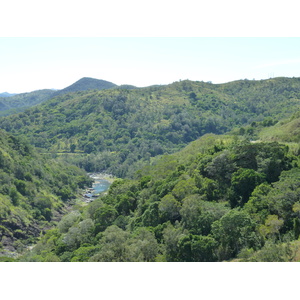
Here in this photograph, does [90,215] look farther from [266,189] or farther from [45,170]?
[45,170]

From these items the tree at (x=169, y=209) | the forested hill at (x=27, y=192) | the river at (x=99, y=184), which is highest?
the tree at (x=169, y=209)

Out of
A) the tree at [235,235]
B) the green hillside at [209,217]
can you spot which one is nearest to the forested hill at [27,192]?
the green hillside at [209,217]

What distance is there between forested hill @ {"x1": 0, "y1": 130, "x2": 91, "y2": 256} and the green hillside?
2114 centimetres

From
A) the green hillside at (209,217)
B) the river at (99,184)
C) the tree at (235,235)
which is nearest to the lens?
the tree at (235,235)

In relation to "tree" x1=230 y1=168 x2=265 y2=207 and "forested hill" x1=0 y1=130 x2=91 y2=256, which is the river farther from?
"tree" x1=230 y1=168 x2=265 y2=207

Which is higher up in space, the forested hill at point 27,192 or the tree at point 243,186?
the tree at point 243,186

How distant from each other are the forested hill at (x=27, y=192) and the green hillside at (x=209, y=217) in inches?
832

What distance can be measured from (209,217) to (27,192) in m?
76.5

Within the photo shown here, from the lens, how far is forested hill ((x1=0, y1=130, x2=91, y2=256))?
78.3 metres

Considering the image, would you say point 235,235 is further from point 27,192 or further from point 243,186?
point 27,192

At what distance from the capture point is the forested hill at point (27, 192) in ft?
257

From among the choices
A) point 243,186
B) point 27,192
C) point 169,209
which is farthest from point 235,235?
point 27,192

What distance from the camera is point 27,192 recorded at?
102m

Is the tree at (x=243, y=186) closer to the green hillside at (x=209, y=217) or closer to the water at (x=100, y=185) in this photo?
the green hillside at (x=209, y=217)
